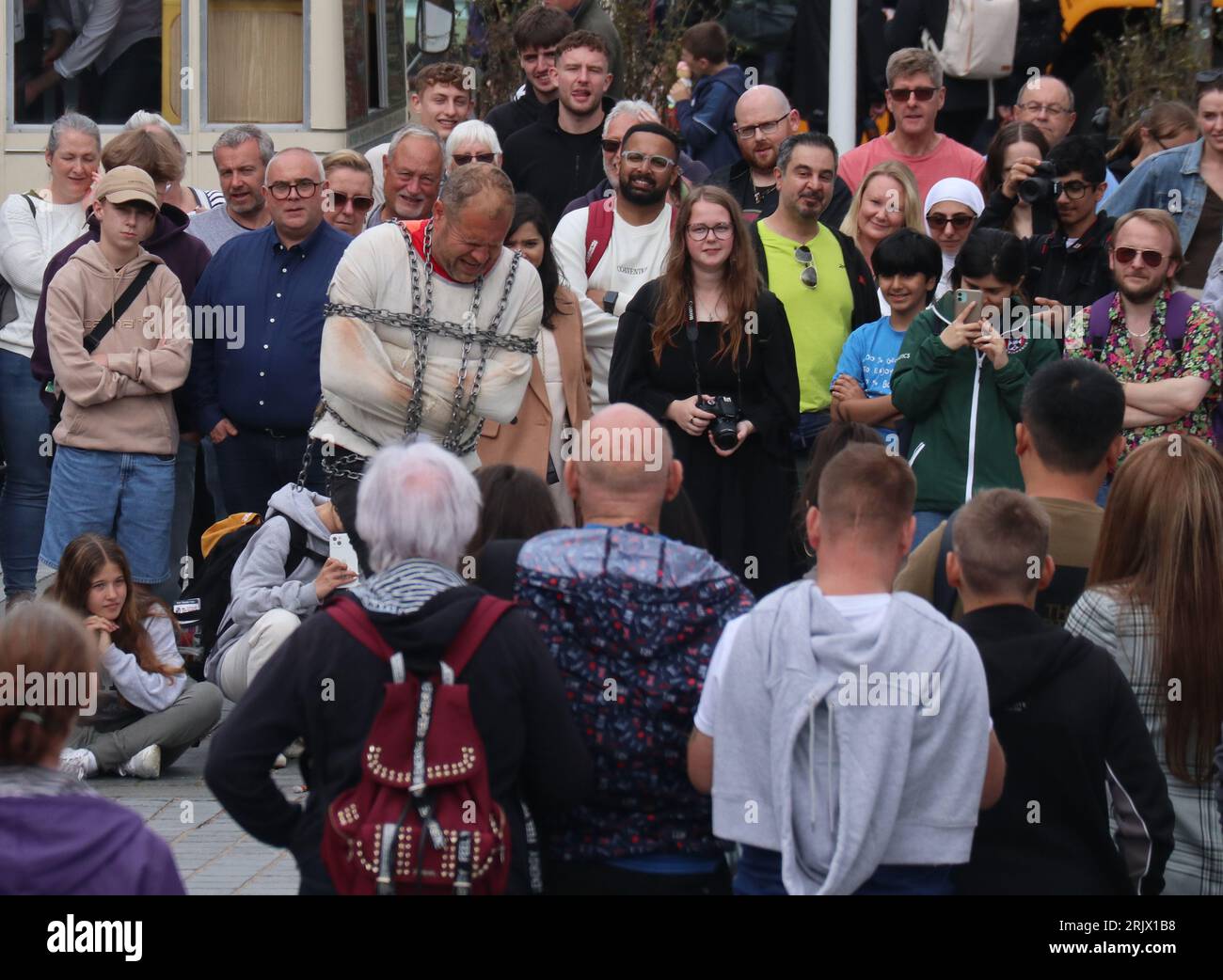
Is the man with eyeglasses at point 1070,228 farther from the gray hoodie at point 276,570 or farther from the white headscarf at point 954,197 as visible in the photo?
the gray hoodie at point 276,570

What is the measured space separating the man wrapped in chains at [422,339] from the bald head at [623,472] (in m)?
2.19

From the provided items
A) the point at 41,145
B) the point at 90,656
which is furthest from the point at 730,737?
the point at 41,145

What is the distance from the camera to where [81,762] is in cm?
725

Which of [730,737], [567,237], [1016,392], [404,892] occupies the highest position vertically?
[567,237]

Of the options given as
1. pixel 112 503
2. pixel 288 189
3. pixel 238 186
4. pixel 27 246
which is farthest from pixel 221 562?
pixel 238 186

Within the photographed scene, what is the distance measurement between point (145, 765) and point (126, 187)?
8.24 feet

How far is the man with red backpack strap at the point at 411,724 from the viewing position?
390cm

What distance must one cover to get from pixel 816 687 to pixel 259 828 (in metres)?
1.23

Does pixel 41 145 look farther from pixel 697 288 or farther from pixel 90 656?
pixel 90 656

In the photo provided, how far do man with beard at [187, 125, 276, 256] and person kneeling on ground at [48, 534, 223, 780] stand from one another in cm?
240

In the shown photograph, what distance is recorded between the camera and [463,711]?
3896 mm

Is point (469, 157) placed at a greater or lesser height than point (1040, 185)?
greater

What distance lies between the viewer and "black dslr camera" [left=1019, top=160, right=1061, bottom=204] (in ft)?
27.6

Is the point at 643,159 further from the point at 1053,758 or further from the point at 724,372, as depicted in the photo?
the point at 1053,758
